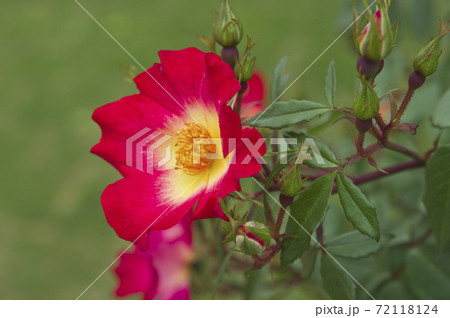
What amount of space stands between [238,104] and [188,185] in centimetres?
9

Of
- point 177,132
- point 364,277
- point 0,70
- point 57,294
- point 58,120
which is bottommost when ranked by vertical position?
point 57,294

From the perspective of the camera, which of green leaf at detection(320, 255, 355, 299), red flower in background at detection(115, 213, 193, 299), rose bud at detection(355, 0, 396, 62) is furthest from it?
red flower in background at detection(115, 213, 193, 299)

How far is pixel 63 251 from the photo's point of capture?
4.58 ft

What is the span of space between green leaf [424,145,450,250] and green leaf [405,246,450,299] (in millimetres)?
111

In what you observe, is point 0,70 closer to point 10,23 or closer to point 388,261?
point 10,23

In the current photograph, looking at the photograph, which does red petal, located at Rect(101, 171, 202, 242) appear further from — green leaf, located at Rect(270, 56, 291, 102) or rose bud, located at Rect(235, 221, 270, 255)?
green leaf, located at Rect(270, 56, 291, 102)

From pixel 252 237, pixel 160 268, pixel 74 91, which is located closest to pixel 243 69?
pixel 252 237

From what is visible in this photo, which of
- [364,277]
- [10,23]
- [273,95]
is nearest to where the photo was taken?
[273,95]

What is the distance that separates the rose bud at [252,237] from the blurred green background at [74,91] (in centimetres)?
93

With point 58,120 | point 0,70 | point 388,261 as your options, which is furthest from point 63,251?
point 388,261

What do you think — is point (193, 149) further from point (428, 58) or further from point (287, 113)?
point (428, 58)

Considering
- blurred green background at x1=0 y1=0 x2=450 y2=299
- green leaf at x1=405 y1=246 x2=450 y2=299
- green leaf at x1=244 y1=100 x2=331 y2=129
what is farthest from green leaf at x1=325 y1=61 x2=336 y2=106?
blurred green background at x1=0 y1=0 x2=450 y2=299

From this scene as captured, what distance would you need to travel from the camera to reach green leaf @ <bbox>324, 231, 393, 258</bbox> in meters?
0.54

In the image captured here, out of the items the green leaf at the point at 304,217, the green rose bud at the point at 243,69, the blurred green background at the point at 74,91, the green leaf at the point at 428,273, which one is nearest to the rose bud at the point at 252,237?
the green leaf at the point at 304,217
